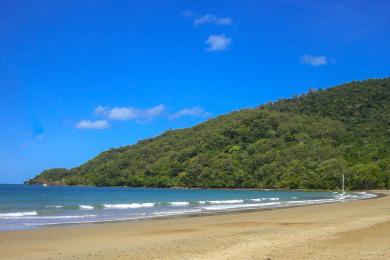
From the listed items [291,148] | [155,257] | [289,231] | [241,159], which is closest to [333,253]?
[155,257]

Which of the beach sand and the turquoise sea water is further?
the turquoise sea water

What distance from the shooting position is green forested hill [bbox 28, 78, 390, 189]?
116 m

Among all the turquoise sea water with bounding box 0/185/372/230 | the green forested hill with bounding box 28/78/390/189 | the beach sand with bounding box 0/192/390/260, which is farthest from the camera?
the green forested hill with bounding box 28/78/390/189

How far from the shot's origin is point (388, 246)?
13039 millimetres

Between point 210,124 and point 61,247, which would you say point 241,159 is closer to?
point 210,124

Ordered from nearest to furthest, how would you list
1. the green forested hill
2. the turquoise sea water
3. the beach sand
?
the beach sand
the turquoise sea water
the green forested hill

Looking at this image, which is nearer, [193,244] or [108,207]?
[193,244]

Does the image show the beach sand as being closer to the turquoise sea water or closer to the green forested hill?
the turquoise sea water

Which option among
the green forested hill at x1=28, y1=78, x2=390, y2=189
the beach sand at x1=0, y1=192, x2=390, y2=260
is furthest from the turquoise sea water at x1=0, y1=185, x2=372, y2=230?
the green forested hill at x1=28, y1=78, x2=390, y2=189

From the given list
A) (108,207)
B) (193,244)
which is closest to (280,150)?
(108,207)

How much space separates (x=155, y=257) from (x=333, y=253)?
452 cm

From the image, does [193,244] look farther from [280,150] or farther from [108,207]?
[280,150]

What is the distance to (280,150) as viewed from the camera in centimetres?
13500

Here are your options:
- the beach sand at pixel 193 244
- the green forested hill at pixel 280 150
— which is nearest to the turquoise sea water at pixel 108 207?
the beach sand at pixel 193 244
